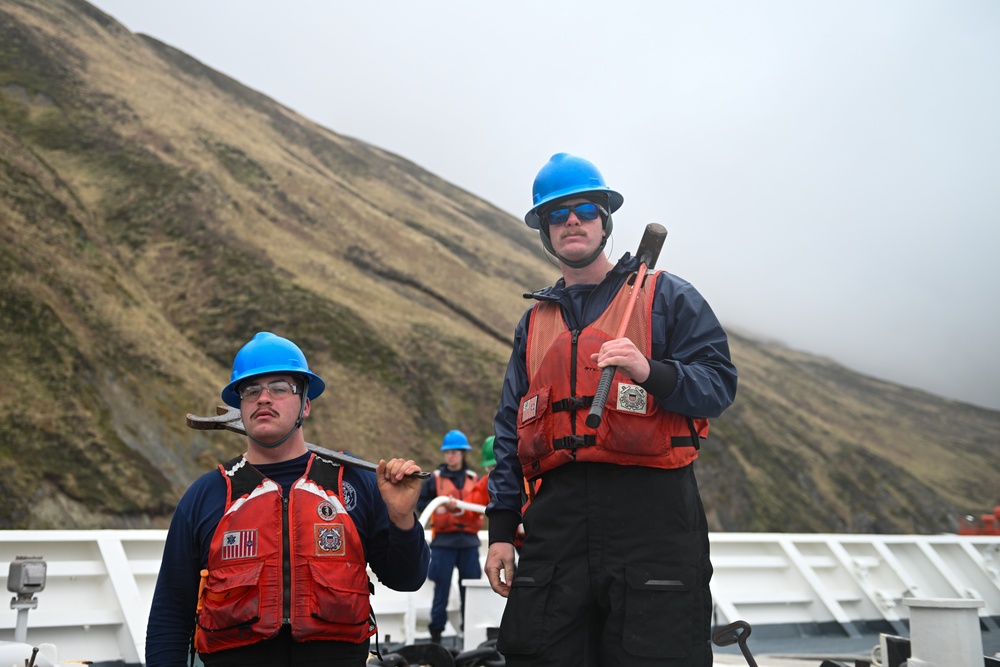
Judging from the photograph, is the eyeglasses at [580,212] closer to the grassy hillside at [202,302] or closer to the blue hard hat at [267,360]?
the blue hard hat at [267,360]

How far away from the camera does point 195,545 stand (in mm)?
3547

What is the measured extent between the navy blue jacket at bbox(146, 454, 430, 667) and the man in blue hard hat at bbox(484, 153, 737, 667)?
0.49m

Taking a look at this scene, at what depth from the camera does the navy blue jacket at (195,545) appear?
11.4ft

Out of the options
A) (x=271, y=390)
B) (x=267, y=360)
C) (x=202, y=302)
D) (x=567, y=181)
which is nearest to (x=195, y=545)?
(x=271, y=390)

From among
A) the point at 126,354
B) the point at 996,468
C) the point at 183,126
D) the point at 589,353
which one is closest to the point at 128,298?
the point at 126,354

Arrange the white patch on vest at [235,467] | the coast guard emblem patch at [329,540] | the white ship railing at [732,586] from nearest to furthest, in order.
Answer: the coast guard emblem patch at [329,540] → the white patch on vest at [235,467] → the white ship railing at [732,586]

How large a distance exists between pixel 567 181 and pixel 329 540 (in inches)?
69.4

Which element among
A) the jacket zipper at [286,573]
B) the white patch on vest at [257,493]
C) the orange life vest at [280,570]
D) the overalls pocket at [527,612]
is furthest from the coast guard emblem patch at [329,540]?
the overalls pocket at [527,612]

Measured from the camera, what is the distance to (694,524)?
3.23m

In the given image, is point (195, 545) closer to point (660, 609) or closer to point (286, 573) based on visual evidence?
point (286, 573)

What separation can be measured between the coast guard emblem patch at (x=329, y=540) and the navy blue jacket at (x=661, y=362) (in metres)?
0.61

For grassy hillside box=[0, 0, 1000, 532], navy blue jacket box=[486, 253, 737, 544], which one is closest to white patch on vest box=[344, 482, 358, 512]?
navy blue jacket box=[486, 253, 737, 544]

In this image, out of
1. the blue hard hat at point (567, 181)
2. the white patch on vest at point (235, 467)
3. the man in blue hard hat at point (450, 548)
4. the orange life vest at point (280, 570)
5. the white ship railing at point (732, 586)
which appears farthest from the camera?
the man in blue hard hat at point (450, 548)

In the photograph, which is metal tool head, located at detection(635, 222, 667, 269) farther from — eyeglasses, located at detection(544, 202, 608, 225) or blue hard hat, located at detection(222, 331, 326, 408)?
blue hard hat, located at detection(222, 331, 326, 408)
